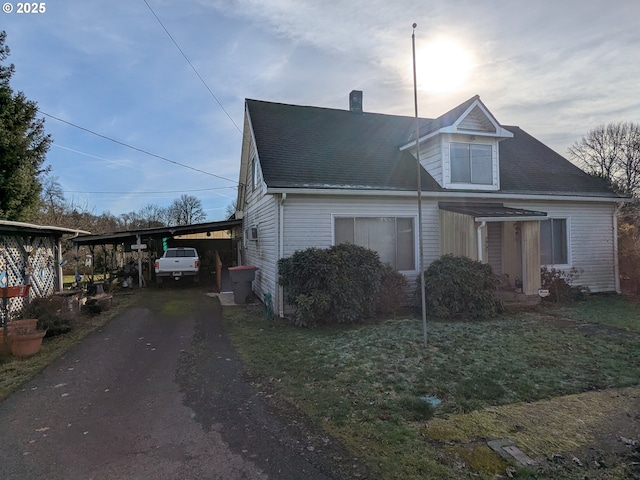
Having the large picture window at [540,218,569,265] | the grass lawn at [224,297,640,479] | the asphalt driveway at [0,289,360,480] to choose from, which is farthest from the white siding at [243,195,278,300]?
the large picture window at [540,218,569,265]

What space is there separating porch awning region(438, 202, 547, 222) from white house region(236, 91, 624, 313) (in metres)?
0.04

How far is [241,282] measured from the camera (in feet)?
35.2

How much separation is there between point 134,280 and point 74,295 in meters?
7.53

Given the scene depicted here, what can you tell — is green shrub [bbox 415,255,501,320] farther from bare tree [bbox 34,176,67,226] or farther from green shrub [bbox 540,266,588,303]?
bare tree [bbox 34,176,67,226]

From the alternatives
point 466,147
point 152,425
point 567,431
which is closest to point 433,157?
point 466,147

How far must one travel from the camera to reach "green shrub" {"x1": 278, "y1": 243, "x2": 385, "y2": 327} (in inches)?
291

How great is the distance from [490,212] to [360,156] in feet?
13.2

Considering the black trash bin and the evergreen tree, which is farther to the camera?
the evergreen tree

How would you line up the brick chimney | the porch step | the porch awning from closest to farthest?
the porch awning
the porch step
the brick chimney

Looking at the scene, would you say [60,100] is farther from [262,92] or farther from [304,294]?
[304,294]

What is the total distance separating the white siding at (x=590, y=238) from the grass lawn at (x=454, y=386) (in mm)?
4094

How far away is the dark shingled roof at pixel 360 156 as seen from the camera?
9336 millimetres

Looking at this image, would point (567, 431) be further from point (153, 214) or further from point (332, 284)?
point (153, 214)

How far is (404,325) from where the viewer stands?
23.8ft
